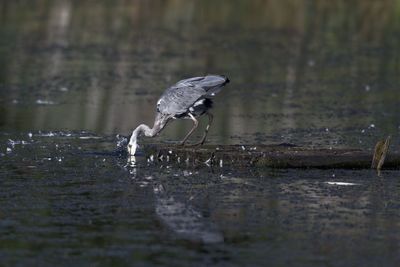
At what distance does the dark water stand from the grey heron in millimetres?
560

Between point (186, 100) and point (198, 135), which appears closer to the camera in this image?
point (186, 100)

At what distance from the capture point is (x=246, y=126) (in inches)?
616

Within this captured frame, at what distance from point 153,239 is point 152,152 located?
3631 mm

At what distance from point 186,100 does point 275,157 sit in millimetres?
1260

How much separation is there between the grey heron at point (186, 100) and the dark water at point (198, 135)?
1.84 feet

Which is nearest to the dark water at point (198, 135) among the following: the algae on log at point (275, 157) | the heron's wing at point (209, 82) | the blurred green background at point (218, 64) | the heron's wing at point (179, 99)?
the blurred green background at point (218, 64)

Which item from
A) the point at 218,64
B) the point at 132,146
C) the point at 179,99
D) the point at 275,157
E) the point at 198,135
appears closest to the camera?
the point at 275,157

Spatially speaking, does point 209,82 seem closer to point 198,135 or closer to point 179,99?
point 179,99

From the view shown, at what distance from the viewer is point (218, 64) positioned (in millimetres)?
23703

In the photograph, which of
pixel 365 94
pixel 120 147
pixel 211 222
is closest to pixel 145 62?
pixel 365 94

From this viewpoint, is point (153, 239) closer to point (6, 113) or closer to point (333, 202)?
point (333, 202)

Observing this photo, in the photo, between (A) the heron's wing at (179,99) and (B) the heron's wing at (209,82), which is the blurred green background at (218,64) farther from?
(B) the heron's wing at (209,82)

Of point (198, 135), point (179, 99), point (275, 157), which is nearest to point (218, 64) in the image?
point (198, 135)

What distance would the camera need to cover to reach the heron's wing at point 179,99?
41.2ft
